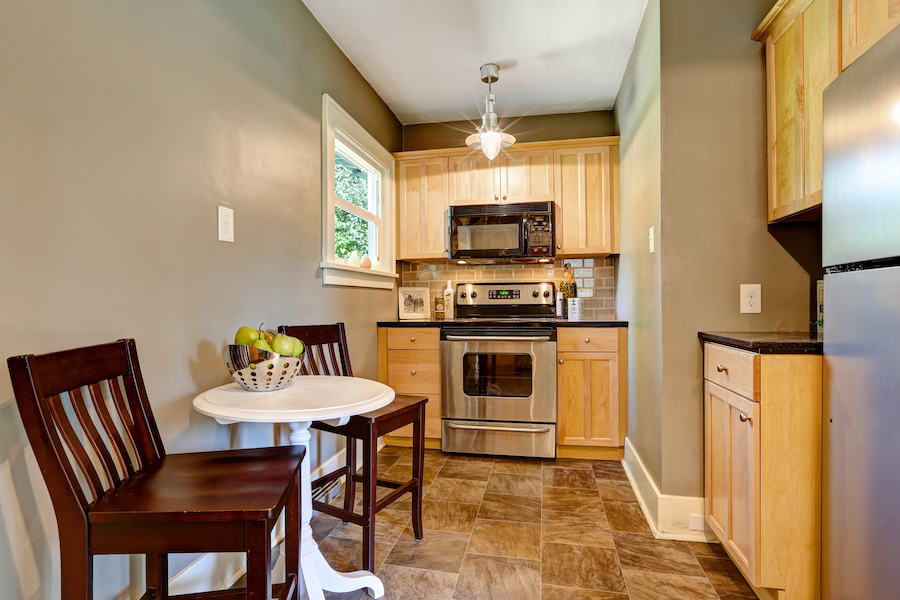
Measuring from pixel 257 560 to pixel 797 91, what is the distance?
225cm

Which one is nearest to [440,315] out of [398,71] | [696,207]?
[398,71]

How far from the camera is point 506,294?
141 inches

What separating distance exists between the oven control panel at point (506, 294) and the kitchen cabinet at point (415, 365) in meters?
0.63

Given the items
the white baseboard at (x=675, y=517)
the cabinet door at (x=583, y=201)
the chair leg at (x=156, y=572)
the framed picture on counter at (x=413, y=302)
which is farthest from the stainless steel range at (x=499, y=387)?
the chair leg at (x=156, y=572)

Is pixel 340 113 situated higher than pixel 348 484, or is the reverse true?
pixel 340 113

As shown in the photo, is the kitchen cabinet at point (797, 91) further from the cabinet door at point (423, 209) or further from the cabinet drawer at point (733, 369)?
the cabinet door at point (423, 209)

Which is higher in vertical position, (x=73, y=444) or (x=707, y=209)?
(x=707, y=209)

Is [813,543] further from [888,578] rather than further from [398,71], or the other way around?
[398,71]

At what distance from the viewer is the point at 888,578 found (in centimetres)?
101

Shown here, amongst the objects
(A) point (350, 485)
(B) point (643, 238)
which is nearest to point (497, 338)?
(B) point (643, 238)

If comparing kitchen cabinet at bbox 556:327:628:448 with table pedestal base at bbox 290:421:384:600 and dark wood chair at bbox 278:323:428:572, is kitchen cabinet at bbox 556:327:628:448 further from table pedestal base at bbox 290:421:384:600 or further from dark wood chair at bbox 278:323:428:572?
table pedestal base at bbox 290:421:384:600

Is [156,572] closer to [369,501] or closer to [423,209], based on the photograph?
[369,501]

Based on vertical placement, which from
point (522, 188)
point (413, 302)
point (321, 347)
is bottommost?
point (321, 347)

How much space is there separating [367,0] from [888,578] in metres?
2.77
